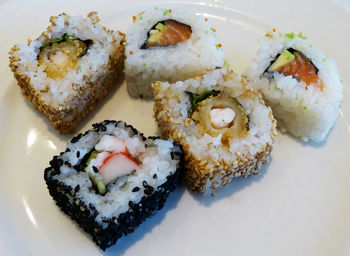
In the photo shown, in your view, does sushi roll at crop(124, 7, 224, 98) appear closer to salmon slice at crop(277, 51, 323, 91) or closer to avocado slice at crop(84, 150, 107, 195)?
salmon slice at crop(277, 51, 323, 91)

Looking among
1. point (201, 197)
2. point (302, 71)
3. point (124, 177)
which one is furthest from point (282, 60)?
point (124, 177)

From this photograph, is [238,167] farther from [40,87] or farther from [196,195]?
[40,87]

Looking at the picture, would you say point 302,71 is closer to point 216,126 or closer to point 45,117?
point 216,126

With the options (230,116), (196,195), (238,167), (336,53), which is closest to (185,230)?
(196,195)

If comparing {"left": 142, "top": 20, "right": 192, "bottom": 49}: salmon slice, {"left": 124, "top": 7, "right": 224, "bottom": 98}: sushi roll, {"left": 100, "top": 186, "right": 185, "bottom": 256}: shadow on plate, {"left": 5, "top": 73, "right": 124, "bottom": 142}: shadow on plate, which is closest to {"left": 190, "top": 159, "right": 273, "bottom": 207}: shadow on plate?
{"left": 100, "top": 186, "right": 185, "bottom": 256}: shadow on plate

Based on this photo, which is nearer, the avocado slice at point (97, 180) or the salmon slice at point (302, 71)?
the avocado slice at point (97, 180)

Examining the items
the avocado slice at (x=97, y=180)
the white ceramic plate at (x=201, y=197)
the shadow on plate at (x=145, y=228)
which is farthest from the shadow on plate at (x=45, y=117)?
the shadow on plate at (x=145, y=228)

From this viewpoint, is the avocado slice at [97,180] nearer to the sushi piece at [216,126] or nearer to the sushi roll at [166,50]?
the sushi piece at [216,126]
